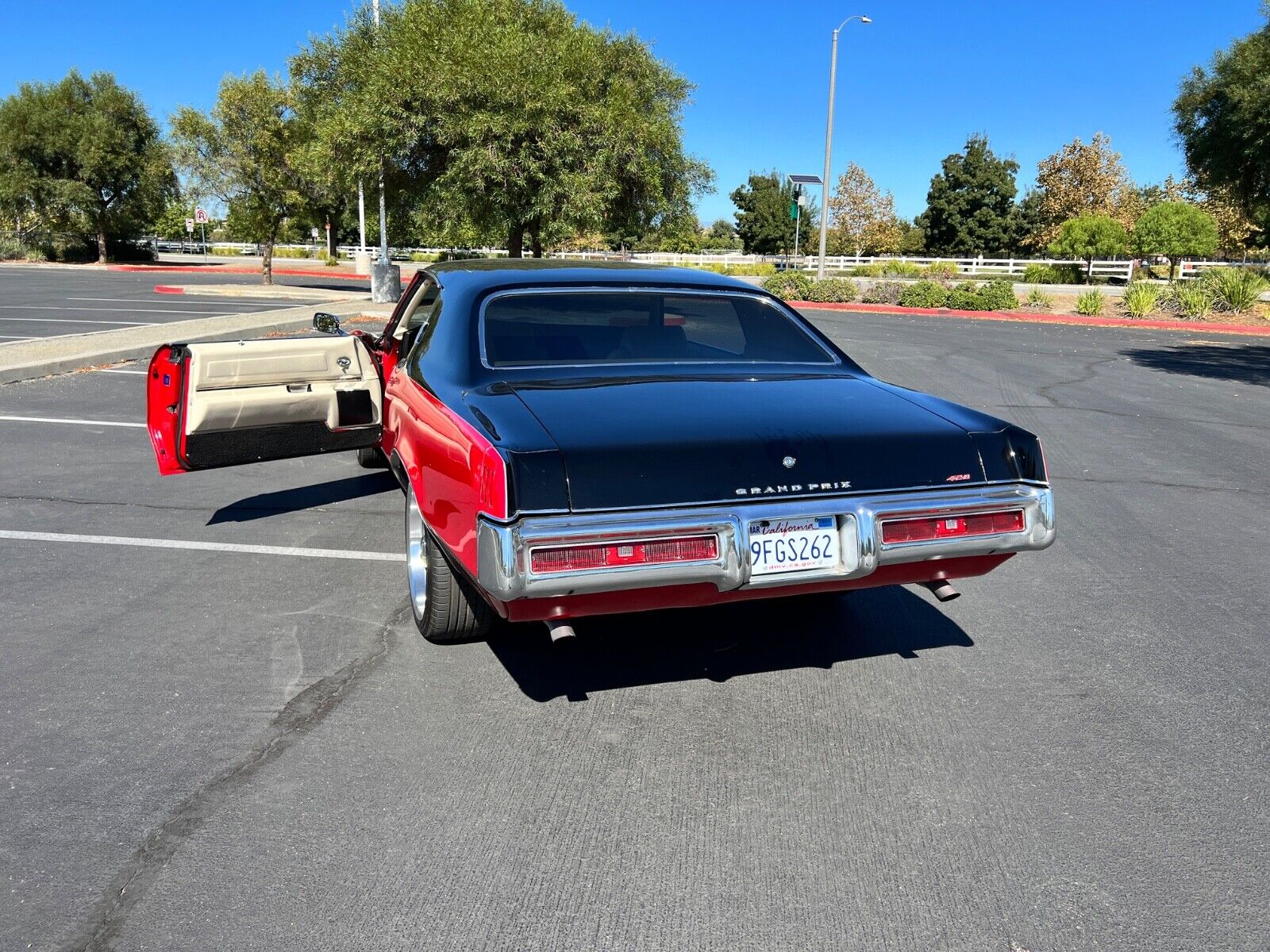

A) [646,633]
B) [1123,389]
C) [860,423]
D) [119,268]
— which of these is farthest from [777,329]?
[119,268]

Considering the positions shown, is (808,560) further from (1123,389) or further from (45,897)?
(1123,389)

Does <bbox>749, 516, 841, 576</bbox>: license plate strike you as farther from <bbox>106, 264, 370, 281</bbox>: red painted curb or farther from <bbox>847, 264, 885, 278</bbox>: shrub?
<bbox>106, 264, 370, 281</bbox>: red painted curb

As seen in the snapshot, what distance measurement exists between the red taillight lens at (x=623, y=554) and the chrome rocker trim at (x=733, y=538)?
0.6 inches

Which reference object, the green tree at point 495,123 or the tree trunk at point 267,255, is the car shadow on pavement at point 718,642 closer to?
the green tree at point 495,123

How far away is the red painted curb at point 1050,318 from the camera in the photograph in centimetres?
2428

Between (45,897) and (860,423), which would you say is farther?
(860,423)

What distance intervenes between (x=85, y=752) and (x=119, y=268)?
1796 inches

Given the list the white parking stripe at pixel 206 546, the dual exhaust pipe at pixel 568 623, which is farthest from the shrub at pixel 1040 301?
the dual exhaust pipe at pixel 568 623

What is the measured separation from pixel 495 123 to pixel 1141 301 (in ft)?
60.9

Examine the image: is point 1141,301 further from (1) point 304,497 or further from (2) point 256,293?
(1) point 304,497

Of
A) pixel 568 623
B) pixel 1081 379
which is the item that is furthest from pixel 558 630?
pixel 1081 379

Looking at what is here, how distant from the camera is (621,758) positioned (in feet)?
11.2

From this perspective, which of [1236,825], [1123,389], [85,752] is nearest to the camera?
[1236,825]

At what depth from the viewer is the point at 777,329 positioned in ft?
15.5
